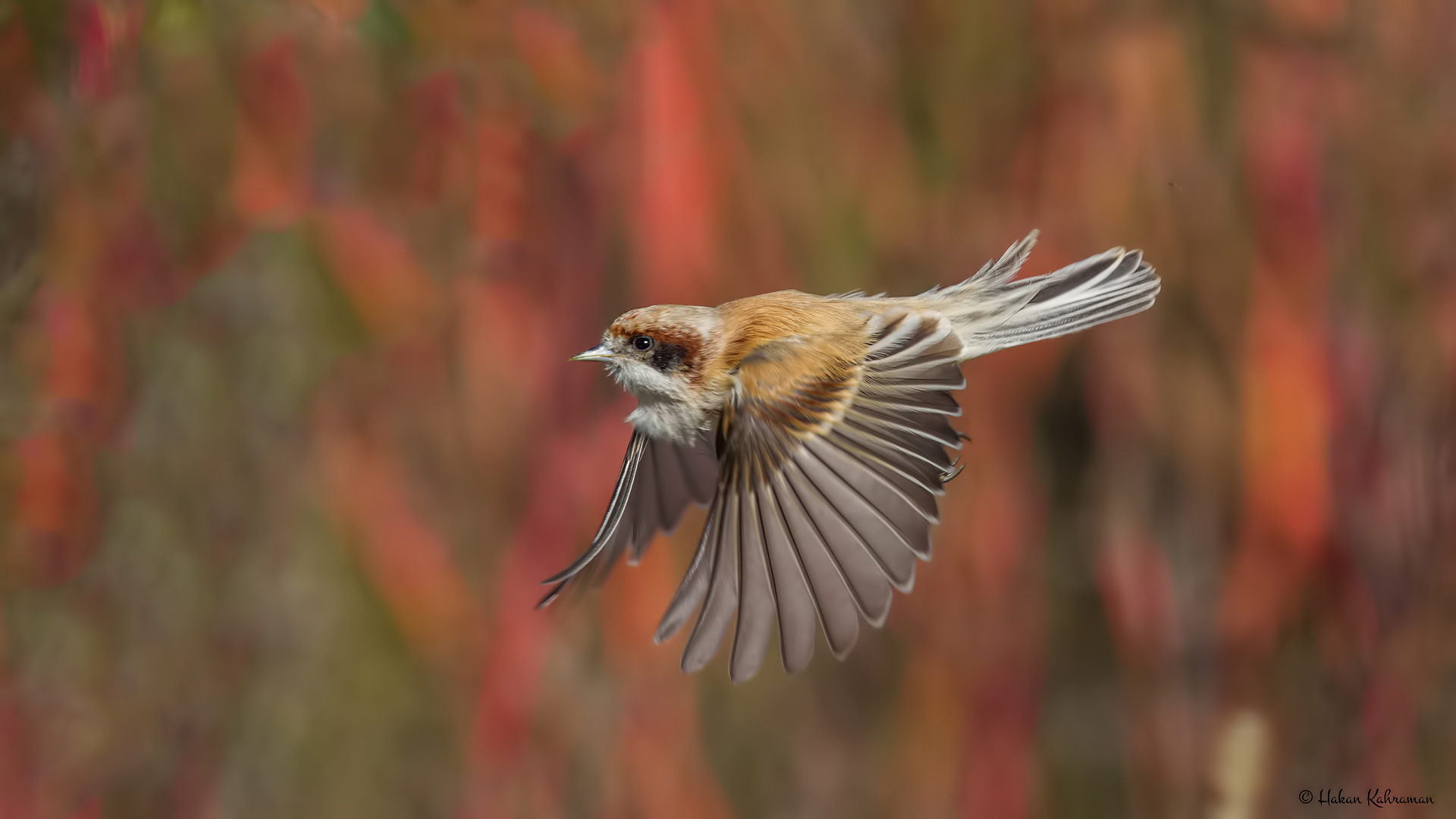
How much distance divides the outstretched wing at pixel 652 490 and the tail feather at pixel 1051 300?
0.30m

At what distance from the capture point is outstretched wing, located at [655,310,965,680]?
2.77ft

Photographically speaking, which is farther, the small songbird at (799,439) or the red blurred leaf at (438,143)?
the red blurred leaf at (438,143)

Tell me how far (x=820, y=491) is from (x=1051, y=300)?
0.40m

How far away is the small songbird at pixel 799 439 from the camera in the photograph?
87 centimetres

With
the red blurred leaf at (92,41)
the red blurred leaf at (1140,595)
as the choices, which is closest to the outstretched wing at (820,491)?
the red blurred leaf at (1140,595)

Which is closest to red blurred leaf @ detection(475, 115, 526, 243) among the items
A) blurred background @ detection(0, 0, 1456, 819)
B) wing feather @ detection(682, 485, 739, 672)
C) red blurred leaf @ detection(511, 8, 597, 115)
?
blurred background @ detection(0, 0, 1456, 819)

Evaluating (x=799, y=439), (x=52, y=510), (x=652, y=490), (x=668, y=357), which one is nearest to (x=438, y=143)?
(x=52, y=510)

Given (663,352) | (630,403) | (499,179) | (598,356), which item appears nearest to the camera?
(598,356)

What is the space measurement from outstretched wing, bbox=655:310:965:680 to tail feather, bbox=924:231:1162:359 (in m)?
0.11

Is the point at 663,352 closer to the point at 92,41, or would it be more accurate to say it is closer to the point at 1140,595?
the point at 1140,595

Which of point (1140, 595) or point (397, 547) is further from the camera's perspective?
point (397, 547)

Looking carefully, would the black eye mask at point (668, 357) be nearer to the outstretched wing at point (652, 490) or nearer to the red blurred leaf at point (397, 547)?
the outstretched wing at point (652, 490)

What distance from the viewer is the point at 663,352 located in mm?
1057

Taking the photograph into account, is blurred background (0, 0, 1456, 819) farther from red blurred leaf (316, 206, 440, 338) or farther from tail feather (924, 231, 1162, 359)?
tail feather (924, 231, 1162, 359)
